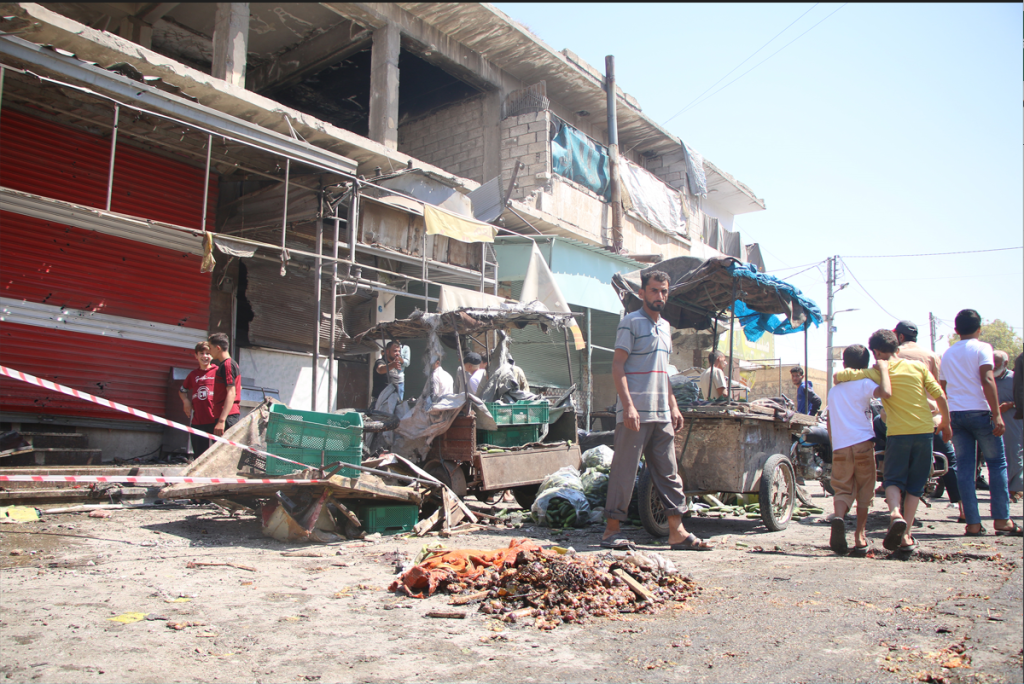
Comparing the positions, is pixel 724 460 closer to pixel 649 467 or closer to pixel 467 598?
pixel 649 467

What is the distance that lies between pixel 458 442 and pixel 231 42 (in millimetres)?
7703

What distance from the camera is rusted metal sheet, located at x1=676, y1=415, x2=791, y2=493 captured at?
6250 mm

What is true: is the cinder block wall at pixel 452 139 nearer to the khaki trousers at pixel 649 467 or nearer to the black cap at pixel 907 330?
the black cap at pixel 907 330

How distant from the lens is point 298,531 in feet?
18.5

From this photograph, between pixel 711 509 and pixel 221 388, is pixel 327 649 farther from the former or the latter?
pixel 711 509

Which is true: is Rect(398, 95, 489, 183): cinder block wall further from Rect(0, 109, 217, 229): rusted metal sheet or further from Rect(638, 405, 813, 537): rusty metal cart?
Rect(638, 405, 813, 537): rusty metal cart

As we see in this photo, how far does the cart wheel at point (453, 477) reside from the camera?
6.98m

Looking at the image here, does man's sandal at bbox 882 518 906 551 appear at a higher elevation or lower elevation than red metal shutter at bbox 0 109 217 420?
lower

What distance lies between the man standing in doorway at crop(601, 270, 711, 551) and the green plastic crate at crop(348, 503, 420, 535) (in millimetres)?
1795

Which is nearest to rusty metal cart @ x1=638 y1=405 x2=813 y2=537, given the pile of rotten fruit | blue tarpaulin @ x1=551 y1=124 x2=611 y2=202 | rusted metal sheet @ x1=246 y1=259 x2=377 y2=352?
the pile of rotten fruit

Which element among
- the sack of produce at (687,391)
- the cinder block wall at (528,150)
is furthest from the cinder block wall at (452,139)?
the sack of produce at (687,391)

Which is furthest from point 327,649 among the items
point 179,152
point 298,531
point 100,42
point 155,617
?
point 179,152

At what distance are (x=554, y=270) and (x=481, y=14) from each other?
5.47 m

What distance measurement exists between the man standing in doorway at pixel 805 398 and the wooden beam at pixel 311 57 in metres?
9.98
